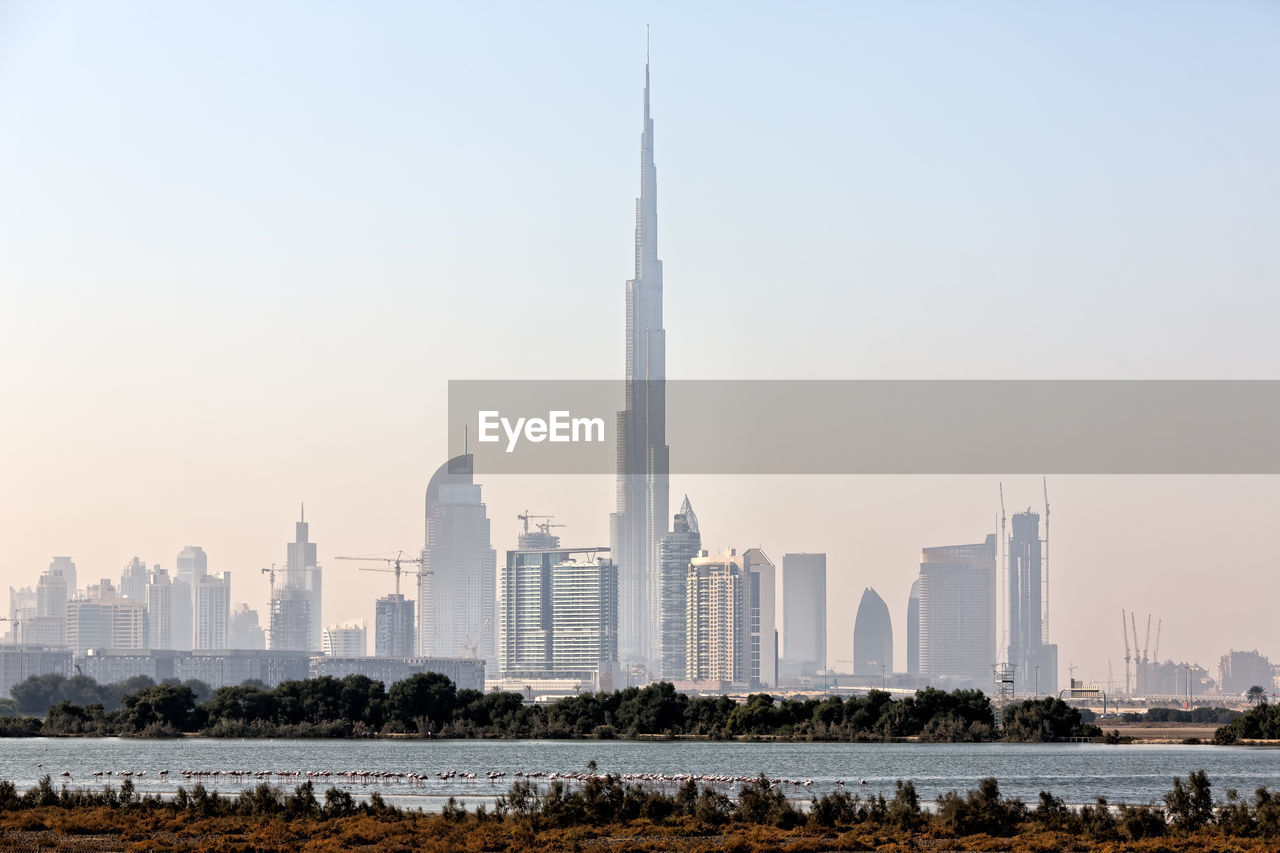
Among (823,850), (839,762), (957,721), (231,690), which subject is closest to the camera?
(823,850)

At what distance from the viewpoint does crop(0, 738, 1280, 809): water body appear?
260 feet

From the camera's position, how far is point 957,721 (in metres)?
137

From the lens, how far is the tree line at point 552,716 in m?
138

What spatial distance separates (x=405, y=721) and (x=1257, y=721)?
2698 inches

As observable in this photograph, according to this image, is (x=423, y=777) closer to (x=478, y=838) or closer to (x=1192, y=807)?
(x=478, y=838)

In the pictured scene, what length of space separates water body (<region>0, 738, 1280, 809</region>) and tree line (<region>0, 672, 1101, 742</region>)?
497 cm

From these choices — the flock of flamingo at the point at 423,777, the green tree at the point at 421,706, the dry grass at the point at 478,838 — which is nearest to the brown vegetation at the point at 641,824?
the dry grass at the point at 478,838

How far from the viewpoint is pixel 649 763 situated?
99438 millimetres

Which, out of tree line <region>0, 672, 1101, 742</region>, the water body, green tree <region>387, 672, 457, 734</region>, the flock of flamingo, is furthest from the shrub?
green tree <region>387, 672, 457, 734</region>

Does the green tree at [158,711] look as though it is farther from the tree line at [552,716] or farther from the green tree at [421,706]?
the green tree at [421,706]

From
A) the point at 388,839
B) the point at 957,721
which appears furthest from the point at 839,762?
the point at 388,839

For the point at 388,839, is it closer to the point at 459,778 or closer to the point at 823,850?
the point at 823,850

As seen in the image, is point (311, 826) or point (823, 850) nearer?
point (823, 850)

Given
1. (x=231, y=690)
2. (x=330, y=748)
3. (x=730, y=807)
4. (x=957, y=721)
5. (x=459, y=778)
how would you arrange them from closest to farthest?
(x=730, y=807) → (x=459, y=778) → (x=330, y=748) → (x=957, y=721) → (x=231, y=690)
